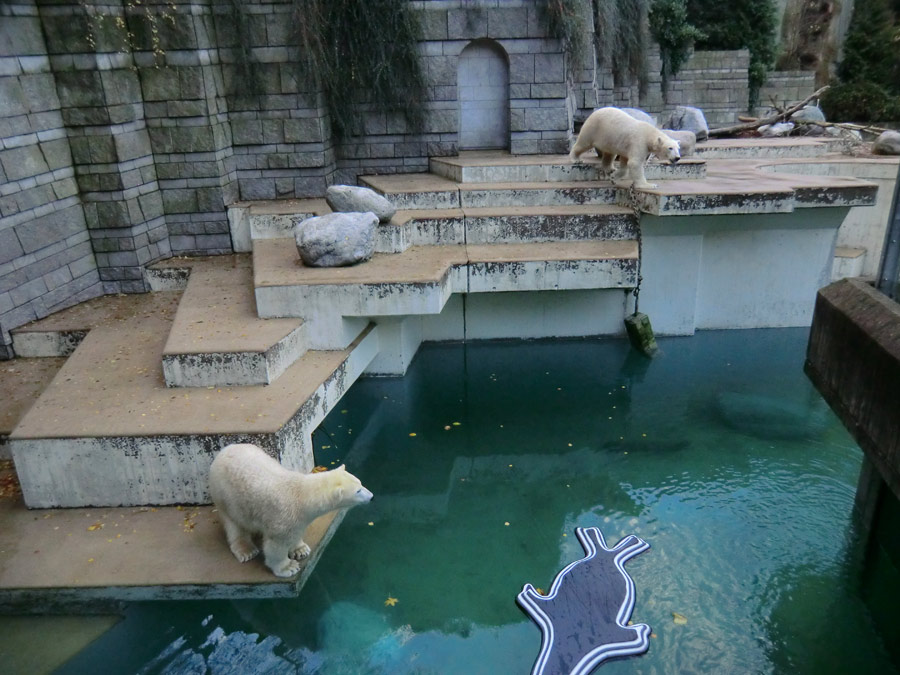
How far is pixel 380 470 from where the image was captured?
5324 millimetres

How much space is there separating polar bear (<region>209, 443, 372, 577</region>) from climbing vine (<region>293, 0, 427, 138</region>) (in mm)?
5383

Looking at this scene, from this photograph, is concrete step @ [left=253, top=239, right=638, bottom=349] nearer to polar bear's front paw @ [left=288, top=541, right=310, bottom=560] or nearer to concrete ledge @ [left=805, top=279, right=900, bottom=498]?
polar bear's front paw @ [left=288, top=541, right=310, bottom=560]

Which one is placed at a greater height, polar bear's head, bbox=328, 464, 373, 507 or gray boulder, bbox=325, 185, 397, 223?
gray boulder, bbox=325, 185, 397, 223

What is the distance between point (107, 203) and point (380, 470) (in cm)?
400

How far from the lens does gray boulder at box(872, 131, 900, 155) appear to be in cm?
1033

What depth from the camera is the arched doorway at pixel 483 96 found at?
842 centimetres

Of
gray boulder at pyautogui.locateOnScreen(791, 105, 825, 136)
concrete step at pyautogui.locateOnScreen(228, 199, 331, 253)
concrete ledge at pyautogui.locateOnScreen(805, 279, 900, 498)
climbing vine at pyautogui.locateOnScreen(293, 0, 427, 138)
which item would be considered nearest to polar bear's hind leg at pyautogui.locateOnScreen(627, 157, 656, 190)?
climbing vine at pyautogui.locateOnScreen(293, 0, 427, 138)

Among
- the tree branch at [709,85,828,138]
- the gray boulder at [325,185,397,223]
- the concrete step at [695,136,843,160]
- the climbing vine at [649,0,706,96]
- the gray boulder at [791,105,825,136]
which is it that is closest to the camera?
the gray boulder at [325,185,397,223]

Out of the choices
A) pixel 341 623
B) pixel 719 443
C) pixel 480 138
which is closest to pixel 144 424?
pixel 341 623

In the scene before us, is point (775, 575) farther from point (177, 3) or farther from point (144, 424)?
point (177, 3)

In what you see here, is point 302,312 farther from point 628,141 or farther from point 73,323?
point 628,141

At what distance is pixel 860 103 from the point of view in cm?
1659

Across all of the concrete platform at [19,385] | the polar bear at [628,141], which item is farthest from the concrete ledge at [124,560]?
the polar bear at [628,141]

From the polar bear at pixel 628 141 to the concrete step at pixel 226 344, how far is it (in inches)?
167
